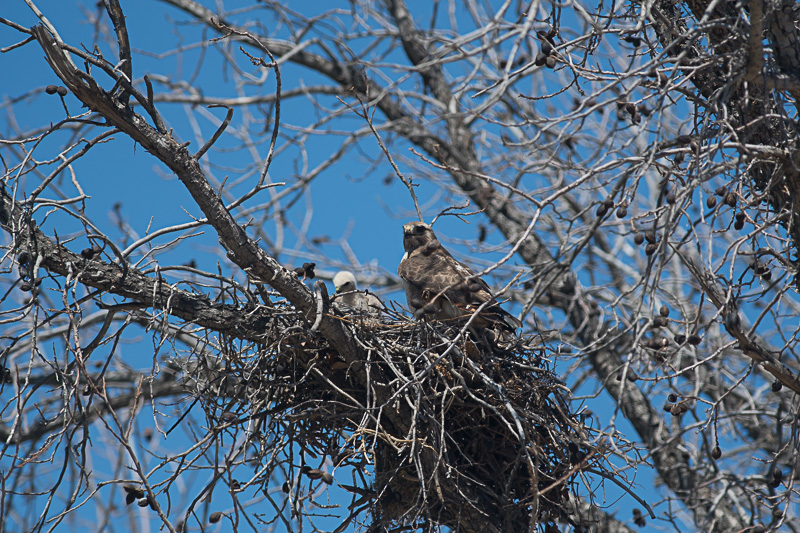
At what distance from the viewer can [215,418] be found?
4305 mm

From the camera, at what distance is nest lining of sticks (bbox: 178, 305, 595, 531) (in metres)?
4.19

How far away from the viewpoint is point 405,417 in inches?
169

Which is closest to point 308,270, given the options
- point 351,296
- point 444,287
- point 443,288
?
point 443,288

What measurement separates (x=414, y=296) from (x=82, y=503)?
2.43m

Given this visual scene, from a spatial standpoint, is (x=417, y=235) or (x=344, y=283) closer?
(x=417, y=235)

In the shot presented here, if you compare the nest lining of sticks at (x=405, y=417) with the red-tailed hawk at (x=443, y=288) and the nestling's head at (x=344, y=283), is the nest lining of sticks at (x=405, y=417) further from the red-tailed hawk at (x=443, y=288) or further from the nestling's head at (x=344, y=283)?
the nestling's head at (x=344, y=283)

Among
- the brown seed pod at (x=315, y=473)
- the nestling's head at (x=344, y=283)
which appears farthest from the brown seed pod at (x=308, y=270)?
the nestling's head at (x=344, y=283)

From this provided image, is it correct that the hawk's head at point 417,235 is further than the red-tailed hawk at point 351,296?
Yes

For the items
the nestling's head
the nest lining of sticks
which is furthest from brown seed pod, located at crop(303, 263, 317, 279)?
the nestling's head

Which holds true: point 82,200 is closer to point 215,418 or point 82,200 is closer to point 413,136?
point 215,418

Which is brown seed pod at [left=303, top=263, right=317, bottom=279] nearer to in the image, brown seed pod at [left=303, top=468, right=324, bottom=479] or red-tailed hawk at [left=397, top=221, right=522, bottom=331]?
red-tailed hawk at [left=397, top=221, right=522, bottom=331]

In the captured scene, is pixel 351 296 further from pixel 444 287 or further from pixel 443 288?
pixel 443 288

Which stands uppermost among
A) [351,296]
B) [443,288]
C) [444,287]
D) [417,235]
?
[417,235]

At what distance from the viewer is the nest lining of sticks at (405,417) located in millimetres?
4191
